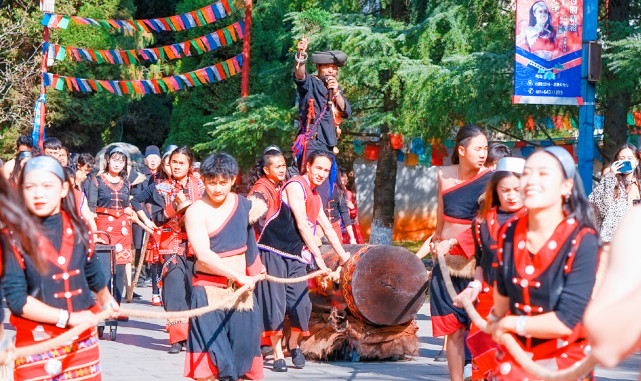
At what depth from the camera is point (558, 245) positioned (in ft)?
12.6

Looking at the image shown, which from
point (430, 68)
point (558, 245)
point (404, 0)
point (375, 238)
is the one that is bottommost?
point (375, 238)

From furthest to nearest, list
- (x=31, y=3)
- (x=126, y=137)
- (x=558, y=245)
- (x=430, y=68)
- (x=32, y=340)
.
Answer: (x=126, y=137)
(x=31, y=3)
(x=430, y=68)
(x=32, y=340)
(x=558, y=245)

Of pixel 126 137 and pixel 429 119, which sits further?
pixel 126 137

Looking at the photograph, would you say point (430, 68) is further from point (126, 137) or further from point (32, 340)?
point (126, 137)

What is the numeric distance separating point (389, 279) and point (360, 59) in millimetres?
8390

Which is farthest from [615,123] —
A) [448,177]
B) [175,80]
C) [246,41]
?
[175,80]

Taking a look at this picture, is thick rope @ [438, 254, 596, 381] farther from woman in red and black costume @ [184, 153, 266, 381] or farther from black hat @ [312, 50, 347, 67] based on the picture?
black hat @ [312, 50, 347, 67]

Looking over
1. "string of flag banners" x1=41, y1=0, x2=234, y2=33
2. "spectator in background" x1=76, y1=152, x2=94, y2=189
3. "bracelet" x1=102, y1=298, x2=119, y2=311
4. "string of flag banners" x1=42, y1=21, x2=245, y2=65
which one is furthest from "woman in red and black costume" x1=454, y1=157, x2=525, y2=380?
"string of flag banners" x1=42, y1=21, x2=245, y2=65

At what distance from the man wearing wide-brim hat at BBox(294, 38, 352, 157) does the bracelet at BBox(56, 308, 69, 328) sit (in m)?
4.77

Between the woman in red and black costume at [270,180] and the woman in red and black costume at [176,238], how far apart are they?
3.10 ft

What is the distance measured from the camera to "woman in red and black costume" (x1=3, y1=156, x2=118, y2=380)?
447 cm

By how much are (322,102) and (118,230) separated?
139 inches

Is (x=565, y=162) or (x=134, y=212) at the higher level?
(x=565, y=162)

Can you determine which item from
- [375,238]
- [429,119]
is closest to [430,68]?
[429,119]
